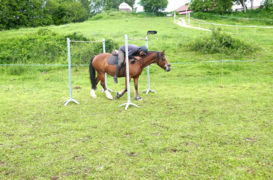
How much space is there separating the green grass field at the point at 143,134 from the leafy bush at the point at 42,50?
449cm

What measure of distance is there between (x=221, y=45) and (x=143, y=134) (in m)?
11.7

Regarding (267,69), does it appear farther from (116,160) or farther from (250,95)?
(116,160)

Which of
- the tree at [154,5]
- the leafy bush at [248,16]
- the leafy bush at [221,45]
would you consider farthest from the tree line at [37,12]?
the leafy bush at [221,45]

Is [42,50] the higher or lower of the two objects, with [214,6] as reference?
lower

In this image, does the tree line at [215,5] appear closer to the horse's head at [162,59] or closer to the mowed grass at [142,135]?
the mowed grass at [142,135]

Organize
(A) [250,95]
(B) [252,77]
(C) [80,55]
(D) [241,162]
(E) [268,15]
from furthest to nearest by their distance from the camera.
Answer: (E) [268,15], (C) [80,55], (B) [252,77], (A) [250,95], (D) [241,162]

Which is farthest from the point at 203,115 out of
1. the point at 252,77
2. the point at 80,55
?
the point at 80,55

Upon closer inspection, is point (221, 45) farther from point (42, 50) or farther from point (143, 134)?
point (143, 134)

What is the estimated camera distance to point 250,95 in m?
8.41

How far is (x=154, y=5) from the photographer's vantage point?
5359 centimetres

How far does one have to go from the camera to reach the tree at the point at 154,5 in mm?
53500

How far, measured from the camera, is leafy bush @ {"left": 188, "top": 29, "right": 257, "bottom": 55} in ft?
47.8

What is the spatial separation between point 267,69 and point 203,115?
8065 mm

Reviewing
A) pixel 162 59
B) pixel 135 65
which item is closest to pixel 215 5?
pixel 162 59
